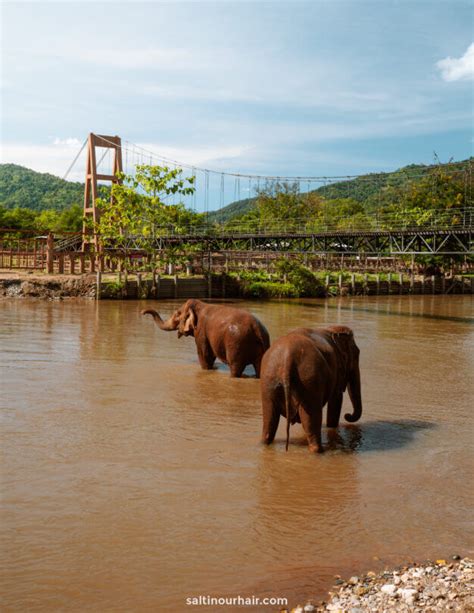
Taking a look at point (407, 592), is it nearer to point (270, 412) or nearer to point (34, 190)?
point (270, 412)

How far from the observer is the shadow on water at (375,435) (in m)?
8.68

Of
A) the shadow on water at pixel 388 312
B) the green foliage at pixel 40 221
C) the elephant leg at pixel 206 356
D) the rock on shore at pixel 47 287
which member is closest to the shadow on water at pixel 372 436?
the elephant leg at pixel 206 356

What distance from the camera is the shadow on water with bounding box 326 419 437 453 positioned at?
8680 mm

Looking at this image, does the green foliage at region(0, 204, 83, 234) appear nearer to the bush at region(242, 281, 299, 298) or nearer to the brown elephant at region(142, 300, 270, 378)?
the bush at region(242, 281, 299, 298)

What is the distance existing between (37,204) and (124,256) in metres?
90.0

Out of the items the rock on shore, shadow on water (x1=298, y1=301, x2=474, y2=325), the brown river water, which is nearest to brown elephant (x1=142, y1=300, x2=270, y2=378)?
the brown river water

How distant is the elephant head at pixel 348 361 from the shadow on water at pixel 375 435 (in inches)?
10.7

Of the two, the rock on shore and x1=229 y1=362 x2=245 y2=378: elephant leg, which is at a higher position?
the rock on shore

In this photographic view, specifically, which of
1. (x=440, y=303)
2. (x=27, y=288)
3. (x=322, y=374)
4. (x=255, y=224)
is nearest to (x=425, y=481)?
(x=322, y=374)

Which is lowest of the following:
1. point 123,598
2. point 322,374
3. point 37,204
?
point 123,598

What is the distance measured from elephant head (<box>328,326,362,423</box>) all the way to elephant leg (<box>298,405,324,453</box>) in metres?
1.05

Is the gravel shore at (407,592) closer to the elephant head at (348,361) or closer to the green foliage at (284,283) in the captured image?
the elephant head at (348,361)

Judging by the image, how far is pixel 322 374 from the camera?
25.9ft

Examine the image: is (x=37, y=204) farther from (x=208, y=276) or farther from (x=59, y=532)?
(x=59, y=532)
